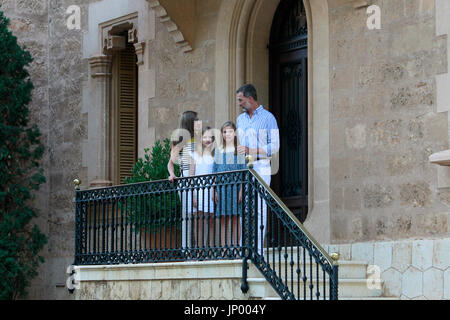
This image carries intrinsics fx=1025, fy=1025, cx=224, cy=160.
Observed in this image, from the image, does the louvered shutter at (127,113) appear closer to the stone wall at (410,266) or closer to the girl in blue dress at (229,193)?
the girl in blue dress at (229,193)

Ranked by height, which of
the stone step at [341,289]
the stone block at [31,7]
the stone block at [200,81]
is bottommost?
the stone step at [341,289]

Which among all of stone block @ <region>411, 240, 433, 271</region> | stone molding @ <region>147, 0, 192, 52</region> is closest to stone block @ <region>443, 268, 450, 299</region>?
stone block @ <region>411, 240, 433, 271</region>

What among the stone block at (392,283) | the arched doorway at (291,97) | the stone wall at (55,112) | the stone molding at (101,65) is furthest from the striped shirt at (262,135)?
the stone wall at (55,112)

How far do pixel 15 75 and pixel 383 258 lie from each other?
733 cm

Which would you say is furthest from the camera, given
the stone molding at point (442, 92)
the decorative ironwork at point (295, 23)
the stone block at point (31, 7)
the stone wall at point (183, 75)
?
the stone block at point (31, 7)

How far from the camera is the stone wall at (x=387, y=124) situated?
1002cm

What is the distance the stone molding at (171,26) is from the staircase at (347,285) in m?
4.30

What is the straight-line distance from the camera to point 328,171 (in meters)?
11.2

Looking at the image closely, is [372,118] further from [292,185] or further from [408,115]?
[292,185]

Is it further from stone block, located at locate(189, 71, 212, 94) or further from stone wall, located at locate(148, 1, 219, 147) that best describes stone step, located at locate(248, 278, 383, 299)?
stone block, located at locate(189, 71, 212, 94)

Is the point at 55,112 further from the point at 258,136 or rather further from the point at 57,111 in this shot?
the point at 258,136

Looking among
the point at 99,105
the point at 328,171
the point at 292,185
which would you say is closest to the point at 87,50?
the point at 99,105

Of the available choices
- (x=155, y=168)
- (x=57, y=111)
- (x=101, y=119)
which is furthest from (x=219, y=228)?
(x=57, y=111)

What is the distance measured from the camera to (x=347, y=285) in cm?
979
